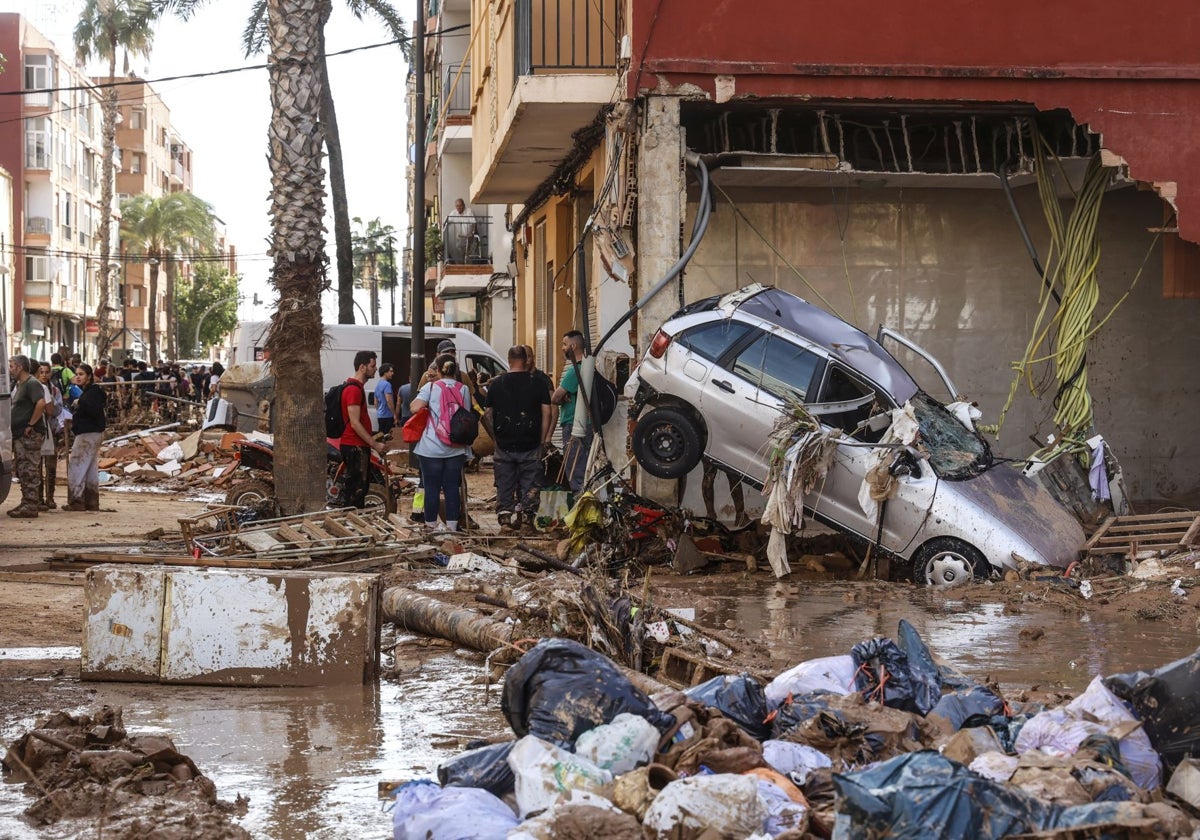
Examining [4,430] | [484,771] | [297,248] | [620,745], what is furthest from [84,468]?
[620,745]

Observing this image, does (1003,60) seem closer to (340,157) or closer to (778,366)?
(778,366)

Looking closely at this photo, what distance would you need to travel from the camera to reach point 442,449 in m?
13.0

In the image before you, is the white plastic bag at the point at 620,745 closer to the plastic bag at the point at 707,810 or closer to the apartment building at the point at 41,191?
the plastic bag at the point at 707,810

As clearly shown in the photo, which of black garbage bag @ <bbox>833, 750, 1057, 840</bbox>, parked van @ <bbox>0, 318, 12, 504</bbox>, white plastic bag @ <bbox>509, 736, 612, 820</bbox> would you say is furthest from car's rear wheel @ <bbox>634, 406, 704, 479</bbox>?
black garbage bag @ <bbox>833, 750, 1057, 840</bbox>

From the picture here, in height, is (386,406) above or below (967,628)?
above

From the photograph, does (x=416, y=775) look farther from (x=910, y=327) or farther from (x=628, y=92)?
(x=910, y=327)

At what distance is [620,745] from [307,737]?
185 centimetres

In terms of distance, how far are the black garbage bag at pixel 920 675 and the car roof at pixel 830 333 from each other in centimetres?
532

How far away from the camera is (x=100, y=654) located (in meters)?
7.25

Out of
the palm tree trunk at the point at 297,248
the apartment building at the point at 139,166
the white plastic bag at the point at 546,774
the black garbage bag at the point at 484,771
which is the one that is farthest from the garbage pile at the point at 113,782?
the apartment building at the point at 139,166

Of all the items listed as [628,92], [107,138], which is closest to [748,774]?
[628,92]

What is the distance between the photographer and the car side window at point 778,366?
38.5 ft

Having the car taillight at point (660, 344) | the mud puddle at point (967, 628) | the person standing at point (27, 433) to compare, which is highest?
the car taillight at point (660, 344)

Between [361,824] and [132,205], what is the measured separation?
69353 mm
